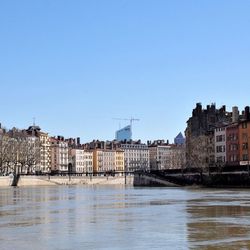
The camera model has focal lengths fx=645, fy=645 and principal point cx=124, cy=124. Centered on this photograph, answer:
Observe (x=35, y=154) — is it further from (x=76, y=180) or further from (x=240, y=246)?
(x=240, y=246)

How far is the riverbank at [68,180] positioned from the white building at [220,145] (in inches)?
948

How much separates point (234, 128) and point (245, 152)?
7721mm

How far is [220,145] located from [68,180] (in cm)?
4166

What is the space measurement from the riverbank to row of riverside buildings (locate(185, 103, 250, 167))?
22.1m

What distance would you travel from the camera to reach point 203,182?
127 m

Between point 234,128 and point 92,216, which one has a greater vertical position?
point 234,128

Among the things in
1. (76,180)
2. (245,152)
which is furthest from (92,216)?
(76,180)

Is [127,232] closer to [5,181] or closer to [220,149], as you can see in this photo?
[5,181]

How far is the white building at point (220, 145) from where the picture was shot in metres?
161

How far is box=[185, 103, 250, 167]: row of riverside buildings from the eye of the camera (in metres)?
148

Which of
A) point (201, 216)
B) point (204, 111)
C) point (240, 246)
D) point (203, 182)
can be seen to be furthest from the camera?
point (204, 111)

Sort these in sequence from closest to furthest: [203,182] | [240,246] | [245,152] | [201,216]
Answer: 1. [240,246]
2. [201,216]
3. [203,182]
4. [245,152]

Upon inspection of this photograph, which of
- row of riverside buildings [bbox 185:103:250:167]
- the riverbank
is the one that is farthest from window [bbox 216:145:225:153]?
the riverbank

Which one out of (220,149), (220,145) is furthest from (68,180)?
(220,145)
